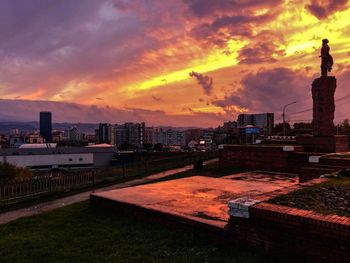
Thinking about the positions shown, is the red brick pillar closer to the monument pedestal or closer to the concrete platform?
the monument pedestal

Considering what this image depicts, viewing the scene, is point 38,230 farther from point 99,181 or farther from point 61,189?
point 99,181

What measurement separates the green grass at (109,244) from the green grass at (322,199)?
1118 mm

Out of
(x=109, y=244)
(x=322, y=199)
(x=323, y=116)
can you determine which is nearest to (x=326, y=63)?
(x=323, y=116)

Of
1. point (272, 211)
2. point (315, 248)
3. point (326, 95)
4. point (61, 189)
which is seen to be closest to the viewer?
point (315, 248)

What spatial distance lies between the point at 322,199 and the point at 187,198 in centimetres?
372

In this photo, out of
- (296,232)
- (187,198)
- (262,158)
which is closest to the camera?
(296,232)

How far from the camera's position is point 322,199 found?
5.82 meters

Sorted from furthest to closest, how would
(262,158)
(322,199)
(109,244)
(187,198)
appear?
1. (262,158)
2. (187,198)
3. (109,244)
4. (322,199)

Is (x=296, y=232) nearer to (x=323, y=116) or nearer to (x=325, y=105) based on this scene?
(x=323, y=116)

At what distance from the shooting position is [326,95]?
54.2 ft

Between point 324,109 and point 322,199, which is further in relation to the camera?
point 324,109

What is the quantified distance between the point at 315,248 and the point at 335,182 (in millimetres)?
3268

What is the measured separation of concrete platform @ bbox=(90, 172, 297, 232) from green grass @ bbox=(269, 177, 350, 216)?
0.52 meters

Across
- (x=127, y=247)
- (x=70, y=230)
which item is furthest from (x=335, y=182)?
(x=70, y=230)
